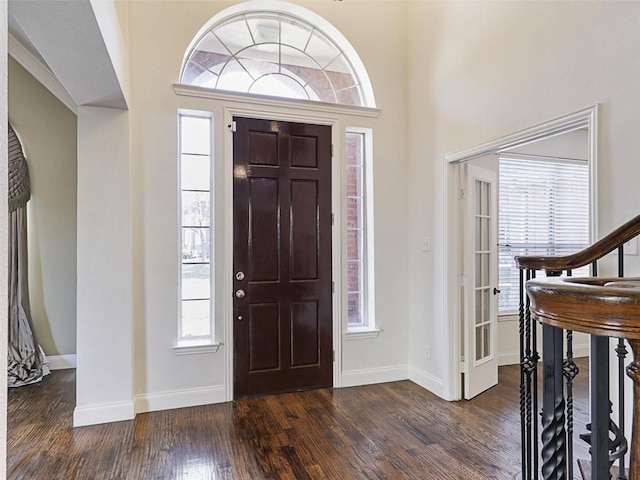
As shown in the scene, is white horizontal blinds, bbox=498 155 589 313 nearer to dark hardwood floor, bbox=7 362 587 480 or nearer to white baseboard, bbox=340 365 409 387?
white baseboard, bbox=340 365 409 387

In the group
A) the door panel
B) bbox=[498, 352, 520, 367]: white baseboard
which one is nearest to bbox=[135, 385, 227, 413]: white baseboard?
the door panel

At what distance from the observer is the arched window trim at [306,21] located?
3.43 m

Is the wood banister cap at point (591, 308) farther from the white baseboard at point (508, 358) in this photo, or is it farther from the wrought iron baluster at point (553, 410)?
the white baseboard at point (508, 358)

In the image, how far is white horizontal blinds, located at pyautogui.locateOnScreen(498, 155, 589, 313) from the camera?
453 centimetres

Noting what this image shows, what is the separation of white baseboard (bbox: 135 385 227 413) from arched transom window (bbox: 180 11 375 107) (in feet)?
8.19

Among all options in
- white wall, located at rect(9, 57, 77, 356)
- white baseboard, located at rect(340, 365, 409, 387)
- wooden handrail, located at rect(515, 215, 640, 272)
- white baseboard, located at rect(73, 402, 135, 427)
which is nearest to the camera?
wooden handrail, located at rect(515, 215, 640, 272)

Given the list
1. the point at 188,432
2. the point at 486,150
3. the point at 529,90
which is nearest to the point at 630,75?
the point at 529,90

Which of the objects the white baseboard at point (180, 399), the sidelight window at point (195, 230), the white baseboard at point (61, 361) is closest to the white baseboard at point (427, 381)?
the white baseboard at point (180, 399)

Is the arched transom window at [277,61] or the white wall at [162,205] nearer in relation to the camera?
the white wall at [162,205]

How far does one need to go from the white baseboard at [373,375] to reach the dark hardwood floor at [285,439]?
171 millimetres

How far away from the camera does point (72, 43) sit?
6.33 feet

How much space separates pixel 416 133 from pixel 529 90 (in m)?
1.28

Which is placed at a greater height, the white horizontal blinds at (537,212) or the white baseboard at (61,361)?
the white horizontal blinds at (537,212)

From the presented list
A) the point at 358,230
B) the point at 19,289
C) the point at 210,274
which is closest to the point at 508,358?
the point at 358,230
